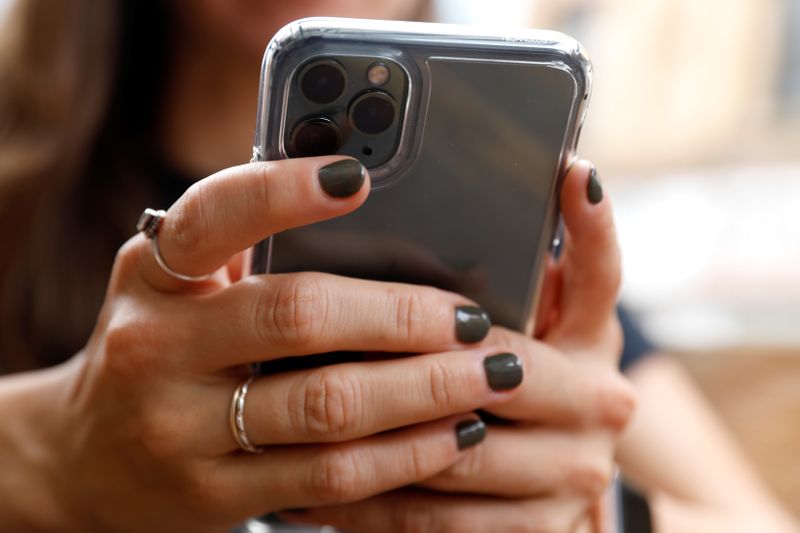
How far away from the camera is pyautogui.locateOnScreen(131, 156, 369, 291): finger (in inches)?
14.3

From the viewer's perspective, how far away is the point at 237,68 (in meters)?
0.90

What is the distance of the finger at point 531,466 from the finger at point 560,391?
0.4 inches

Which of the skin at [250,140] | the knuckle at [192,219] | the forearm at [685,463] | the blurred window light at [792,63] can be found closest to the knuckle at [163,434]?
the knuckle at [192,219]

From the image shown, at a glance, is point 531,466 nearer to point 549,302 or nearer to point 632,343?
point 549,302

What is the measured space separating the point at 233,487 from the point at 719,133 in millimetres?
1201

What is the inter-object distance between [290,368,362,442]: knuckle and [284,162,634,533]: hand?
8 centimetres

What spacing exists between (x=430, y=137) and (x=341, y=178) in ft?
0.21

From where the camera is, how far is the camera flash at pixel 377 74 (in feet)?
1.27

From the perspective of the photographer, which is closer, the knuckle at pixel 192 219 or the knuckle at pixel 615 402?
the knuckle at pixel 192 219

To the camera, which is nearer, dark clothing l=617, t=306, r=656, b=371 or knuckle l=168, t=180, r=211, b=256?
knuckle l=168, t=180, r=211, b=256

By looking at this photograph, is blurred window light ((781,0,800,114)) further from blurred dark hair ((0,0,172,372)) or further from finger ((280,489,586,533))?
finger ((280,489,586,533))

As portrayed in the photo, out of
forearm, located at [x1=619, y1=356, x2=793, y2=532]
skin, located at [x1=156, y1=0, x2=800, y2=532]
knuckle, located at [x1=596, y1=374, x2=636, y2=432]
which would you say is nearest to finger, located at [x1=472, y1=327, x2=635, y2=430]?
knuckle, located at [x1=596, y1=374, x2=636, y2=432]

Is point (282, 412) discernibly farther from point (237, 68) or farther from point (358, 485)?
point (237, 68)

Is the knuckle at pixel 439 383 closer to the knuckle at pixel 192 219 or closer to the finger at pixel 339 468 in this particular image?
the finger at pixel 339 468
